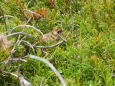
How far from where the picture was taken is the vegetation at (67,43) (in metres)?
2.81

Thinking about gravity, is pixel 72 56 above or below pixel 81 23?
below

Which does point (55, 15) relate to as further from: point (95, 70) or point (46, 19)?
point (95, 70)

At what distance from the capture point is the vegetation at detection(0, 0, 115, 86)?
9.23ft

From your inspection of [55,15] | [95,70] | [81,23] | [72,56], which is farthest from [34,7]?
[95,70]

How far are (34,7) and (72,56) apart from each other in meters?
1.15

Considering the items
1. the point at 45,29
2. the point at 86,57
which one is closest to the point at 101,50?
the point at 86,57

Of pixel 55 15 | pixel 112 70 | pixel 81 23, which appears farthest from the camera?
pixel 55 15

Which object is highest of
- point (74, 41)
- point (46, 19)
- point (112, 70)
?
point (46, 19)

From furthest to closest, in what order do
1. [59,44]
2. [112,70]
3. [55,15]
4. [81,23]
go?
1. [55,15]
2. [81,23]
3. [59,44]
4. [112,70]

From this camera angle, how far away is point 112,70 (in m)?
2.85

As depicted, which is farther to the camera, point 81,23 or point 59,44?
point 81,23

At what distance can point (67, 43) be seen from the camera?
3381mm

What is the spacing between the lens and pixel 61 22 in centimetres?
377

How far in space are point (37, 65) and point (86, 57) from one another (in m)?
0.47
